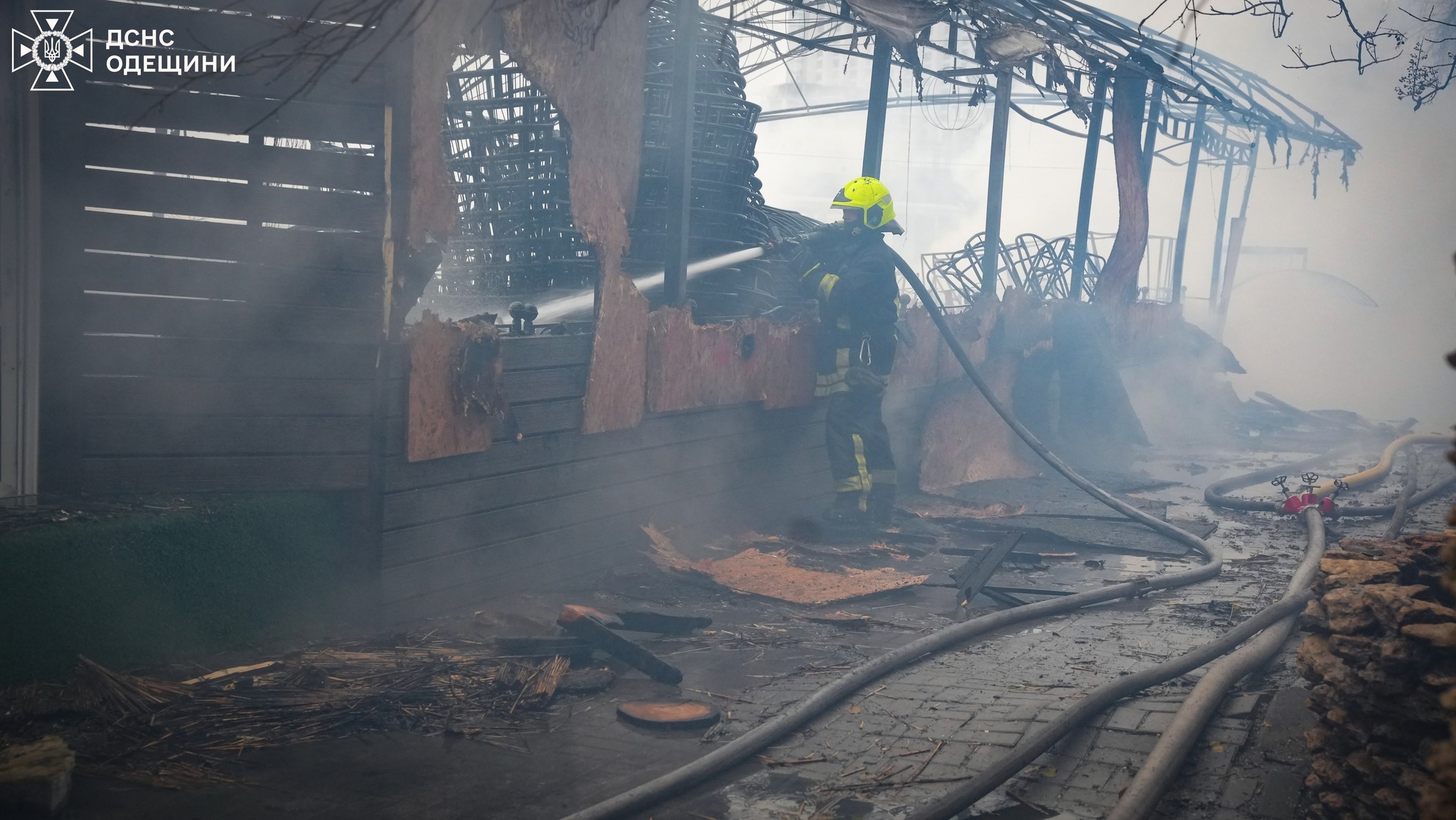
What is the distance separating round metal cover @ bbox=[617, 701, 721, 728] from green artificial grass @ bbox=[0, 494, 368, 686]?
172 cm

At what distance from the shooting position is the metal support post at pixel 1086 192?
13.8 m

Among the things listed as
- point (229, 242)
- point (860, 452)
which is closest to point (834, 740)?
point (229, 242)

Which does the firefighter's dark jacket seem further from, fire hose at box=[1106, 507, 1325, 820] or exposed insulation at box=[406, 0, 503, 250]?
exposed insulation at box=[406, 0, 503, 250]

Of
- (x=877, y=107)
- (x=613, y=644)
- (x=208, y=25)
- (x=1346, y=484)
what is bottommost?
(x=613, y=644)

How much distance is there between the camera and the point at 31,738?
12.2 feet

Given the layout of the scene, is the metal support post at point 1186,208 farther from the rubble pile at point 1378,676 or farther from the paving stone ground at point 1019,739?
the rubble pile at point 1378,676

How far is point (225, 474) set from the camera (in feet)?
16.1

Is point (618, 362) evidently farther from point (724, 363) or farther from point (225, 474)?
point (225, 474)

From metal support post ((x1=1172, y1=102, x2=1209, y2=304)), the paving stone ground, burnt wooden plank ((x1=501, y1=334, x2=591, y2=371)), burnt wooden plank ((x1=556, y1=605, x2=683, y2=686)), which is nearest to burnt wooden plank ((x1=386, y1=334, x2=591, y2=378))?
burnt wooden plank ((x1=501, y1=334, x2=591, y2=371))

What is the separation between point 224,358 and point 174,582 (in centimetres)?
105

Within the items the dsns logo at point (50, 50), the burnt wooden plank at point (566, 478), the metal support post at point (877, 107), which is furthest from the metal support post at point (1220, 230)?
the dsns logo at point (50, 50)

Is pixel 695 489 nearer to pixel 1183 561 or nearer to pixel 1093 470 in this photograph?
pixel 1183 561

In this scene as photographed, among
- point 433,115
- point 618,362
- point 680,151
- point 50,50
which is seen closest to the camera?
point 50,50

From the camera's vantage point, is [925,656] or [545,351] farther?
[545,351]
